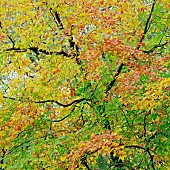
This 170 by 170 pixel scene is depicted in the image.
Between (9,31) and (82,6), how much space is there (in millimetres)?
1883

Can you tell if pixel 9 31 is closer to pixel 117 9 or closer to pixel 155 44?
pixel 117 9

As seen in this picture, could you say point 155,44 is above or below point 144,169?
above

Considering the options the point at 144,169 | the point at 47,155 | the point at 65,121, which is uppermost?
the point at 65,121

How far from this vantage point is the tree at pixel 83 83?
19.4ft

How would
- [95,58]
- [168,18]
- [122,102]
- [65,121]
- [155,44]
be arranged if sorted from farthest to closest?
[65,121] → [155,44] → [168,18] → [95,58] → [122,102]

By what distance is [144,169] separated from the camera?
6.75m

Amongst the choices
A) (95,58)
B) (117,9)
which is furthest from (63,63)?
(117,9)

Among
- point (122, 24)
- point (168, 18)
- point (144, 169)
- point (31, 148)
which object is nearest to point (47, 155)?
point (31, 148)

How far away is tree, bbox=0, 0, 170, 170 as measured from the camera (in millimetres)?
5899

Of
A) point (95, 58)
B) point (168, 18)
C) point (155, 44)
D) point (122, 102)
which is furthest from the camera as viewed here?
point (155, 44)

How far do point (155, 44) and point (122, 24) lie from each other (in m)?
0.82

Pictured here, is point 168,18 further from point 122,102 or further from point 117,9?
point 122,102

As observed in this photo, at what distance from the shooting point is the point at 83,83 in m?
6.75

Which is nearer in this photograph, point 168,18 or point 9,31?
point 168,18
